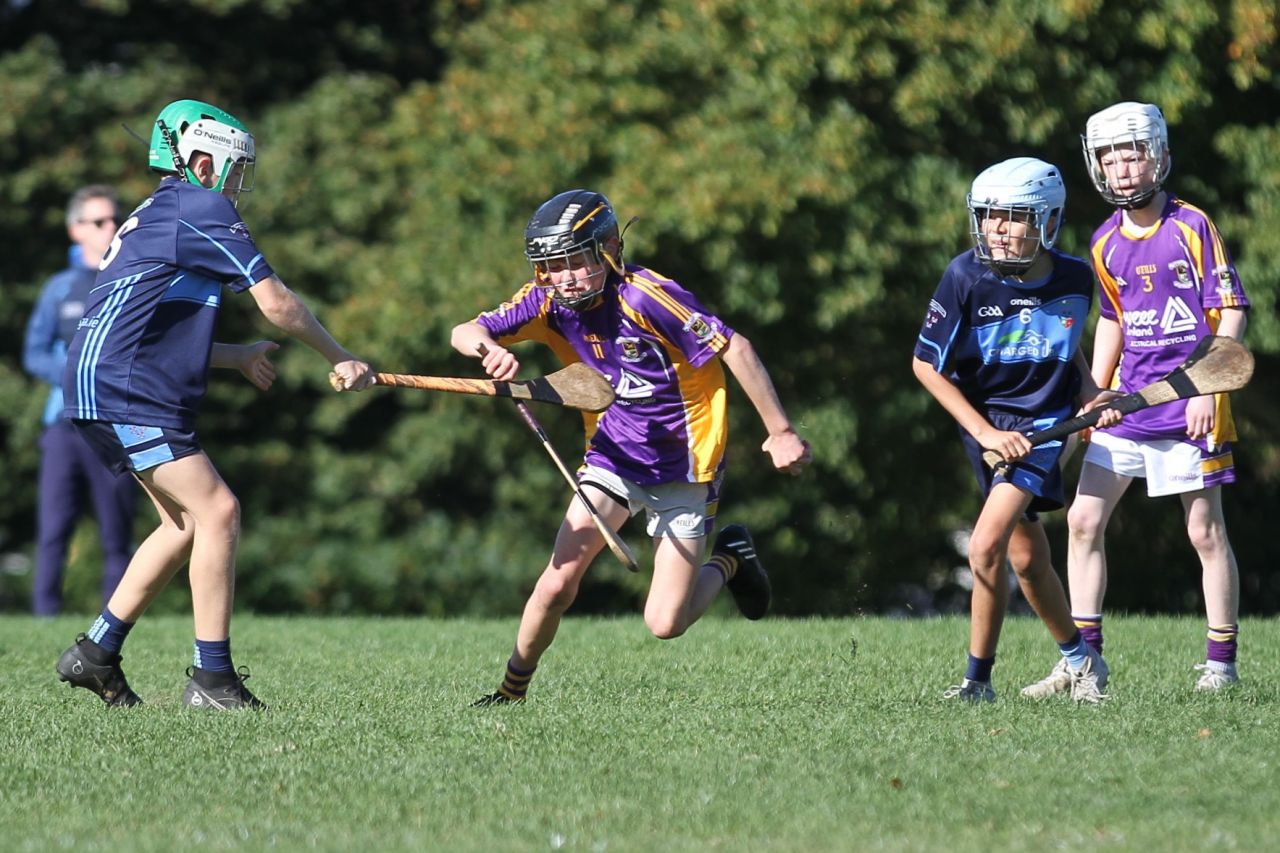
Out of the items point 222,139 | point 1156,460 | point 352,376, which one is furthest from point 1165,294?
point 222,139

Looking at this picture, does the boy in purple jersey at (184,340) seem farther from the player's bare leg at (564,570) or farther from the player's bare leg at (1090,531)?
the player's bare leg at (1090,531)

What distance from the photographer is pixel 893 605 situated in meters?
18.7

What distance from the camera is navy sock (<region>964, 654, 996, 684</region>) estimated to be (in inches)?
271

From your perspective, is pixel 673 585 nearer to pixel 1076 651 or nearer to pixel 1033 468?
pixel 1033 468

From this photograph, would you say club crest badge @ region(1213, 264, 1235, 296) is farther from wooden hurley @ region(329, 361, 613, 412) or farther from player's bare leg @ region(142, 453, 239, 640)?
player's bare leg @ region(142, 453, 239, 640)

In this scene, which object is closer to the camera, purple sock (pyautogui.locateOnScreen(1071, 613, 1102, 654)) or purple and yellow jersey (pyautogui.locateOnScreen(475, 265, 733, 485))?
purple and yellow jersey (pyautogui.locateOnScreen(475, 265, 733, 485))

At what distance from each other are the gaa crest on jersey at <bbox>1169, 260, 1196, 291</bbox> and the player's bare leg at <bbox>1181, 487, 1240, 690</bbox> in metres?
0.81

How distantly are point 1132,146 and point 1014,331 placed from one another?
3.31ft

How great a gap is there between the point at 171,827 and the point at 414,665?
3572mm

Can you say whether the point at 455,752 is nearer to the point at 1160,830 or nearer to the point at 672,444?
the point at 672,444

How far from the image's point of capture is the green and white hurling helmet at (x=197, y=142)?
6676 millimetres

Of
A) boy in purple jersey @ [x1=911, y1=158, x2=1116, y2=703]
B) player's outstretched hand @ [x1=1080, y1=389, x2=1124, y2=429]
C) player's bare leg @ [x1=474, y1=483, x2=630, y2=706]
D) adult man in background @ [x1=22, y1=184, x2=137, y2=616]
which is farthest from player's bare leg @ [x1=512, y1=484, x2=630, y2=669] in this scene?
adult man in background @ [x1=22, y1=184, x2=137, y2=616]

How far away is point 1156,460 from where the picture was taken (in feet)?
24.5

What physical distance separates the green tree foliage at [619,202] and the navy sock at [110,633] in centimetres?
796
